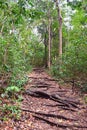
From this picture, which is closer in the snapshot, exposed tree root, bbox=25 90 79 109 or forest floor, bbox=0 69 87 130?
forest floor, bbox=0 69 87 130

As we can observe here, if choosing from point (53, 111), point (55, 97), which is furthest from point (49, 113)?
point (55, 97)

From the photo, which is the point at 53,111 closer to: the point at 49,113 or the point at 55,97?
the point at 49,113

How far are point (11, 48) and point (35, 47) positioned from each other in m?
21.6

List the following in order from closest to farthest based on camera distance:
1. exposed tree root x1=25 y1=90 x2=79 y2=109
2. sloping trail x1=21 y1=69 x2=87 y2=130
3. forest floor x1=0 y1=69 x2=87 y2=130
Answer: forest floor x1=0 y1=69 x2=87 y2=130 < sloping trail x1=21 y1=69 x2=87 y2=130 < exposed tree root x1=25 y1=90 x2=79 y2=109

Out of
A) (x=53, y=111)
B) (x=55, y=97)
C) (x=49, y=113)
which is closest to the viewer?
(x=49, y=113)

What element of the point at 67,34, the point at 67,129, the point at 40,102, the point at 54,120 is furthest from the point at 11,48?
the point at 67,34

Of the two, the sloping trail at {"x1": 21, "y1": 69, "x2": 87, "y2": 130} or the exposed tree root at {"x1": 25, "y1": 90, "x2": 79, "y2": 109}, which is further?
the exposed tree root at {"x1": 25, "y1": 90, "x2": 79, "y2": 109}

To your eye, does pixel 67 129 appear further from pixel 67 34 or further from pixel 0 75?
pixel 67 34

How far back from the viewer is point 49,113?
7277 millimetres

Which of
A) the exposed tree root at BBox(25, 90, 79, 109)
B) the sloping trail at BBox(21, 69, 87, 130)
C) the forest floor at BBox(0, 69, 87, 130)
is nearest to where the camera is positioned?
the forest floor at BBox(0, 69, 87, 130)

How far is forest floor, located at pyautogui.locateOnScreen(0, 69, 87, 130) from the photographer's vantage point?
247 inches

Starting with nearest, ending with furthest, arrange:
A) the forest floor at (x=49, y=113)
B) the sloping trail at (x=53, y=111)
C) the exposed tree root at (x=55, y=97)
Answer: the forest floor at (x=49, y=113), the sloping trail at (x=53, y=111), the exposed tree root at (x=55, y=97)

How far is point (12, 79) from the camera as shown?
9375 millimetres

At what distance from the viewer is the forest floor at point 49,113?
627cm
